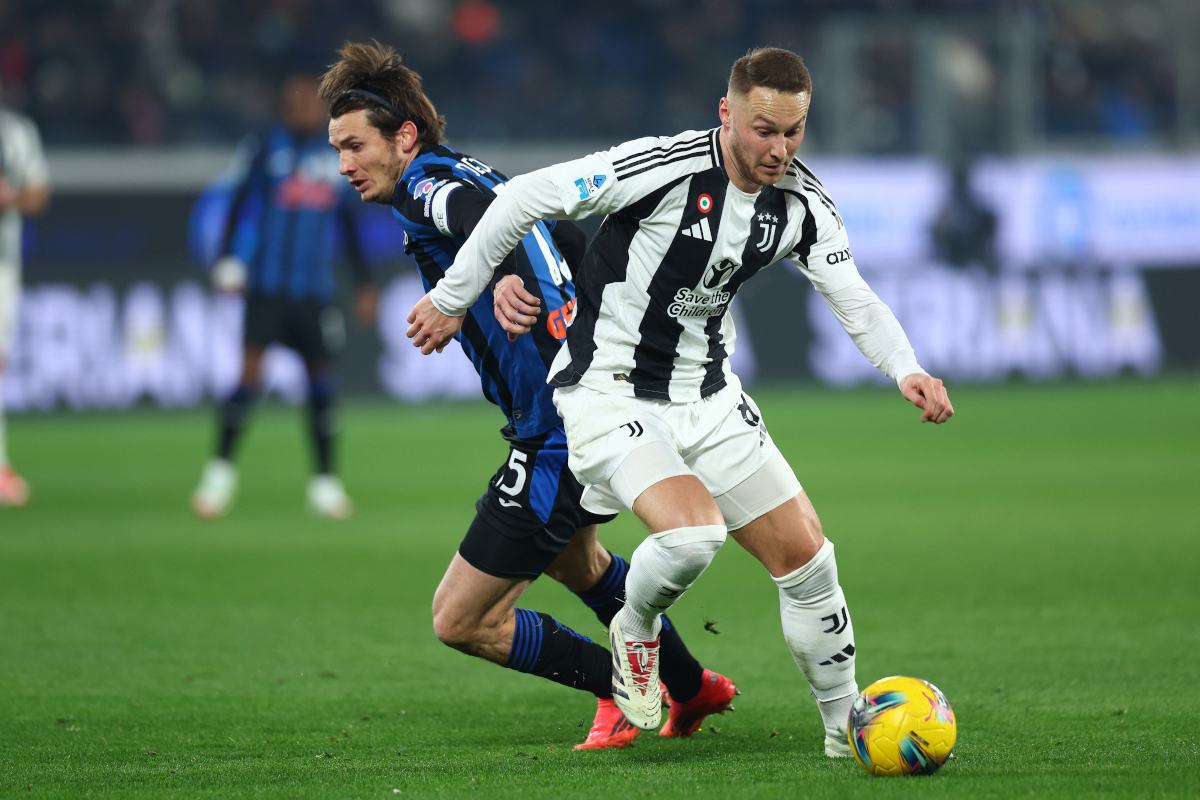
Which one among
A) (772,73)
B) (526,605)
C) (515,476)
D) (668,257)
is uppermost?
(772,73)

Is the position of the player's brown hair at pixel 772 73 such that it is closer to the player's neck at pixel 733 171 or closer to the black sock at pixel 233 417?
the player's neck at pixel 733 171

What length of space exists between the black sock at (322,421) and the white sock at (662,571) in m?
5.80

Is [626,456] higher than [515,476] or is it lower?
higher

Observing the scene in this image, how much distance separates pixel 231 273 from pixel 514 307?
6.15 metres

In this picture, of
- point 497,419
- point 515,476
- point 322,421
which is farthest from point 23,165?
point 515,476

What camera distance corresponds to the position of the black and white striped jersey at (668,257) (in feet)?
14.6

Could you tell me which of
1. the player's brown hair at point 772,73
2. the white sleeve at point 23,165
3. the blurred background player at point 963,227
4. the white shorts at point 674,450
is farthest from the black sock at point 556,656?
the blurred background player at point 963,227

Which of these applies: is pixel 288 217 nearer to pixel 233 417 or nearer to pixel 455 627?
pixel 233 417

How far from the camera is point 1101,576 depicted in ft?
25.7

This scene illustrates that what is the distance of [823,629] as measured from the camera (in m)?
4.55

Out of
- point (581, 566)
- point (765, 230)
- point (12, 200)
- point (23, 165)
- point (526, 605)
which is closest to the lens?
point (765, 230)

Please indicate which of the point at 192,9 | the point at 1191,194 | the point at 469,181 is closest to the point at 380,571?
the point at 469,181

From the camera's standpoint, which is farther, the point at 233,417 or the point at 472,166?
the point at 233,417

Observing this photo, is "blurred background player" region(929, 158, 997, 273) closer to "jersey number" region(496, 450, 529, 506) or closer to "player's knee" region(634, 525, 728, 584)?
"jersey number" region(496, 450, 529, 506)
